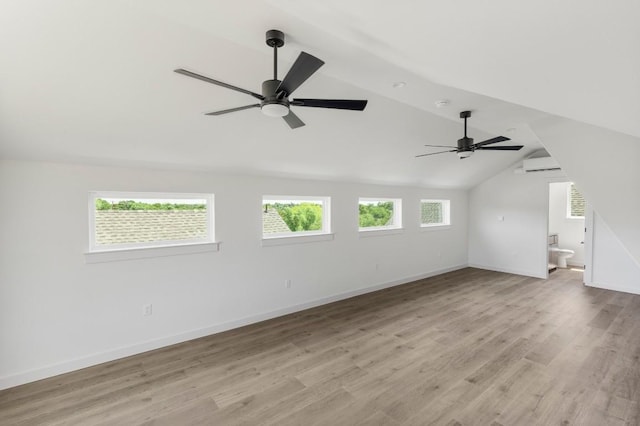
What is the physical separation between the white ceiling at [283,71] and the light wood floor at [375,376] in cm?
208

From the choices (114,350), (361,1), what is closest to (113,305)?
(114,350)

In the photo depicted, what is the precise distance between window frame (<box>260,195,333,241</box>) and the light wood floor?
1118 mm

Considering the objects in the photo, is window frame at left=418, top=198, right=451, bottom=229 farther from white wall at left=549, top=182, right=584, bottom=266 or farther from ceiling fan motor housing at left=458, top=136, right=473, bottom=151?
ceiling fan motor housing at left=458, top=136, right=473, bottom=151

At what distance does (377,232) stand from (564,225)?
5528 mm

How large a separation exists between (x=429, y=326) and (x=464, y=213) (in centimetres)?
426

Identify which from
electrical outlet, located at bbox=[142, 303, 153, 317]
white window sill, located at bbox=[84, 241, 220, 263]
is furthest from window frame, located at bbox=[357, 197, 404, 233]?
electrical outlet, located at bbox=[142, 303, 153, 317]

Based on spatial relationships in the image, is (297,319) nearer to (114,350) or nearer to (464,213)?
(114,350)

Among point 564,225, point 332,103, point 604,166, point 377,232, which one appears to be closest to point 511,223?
point 564,225

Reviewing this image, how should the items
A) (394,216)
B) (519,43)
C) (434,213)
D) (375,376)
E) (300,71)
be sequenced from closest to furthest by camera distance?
1. (519,43)
2. (300,71)
3. (375,376)
4. (394,216)
5. (434,213)

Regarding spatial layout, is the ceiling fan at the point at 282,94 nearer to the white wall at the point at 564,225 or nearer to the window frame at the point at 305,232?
the window frame at the point at 305,232

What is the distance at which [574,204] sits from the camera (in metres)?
7.43

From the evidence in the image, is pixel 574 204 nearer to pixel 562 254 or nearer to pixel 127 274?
pixel 562 254

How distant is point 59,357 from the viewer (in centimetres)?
283

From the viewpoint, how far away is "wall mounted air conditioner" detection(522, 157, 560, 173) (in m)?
5.79
